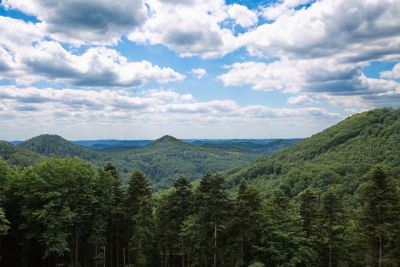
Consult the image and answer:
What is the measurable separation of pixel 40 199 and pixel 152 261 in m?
18.5

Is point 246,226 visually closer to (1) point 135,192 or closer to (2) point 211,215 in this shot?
(2) point 211,215

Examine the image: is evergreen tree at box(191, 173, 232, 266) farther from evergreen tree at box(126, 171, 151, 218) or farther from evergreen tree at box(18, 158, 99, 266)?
evergreen tree at box(18, 158, 99, 266)

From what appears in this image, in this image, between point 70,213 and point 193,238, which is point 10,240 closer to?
point 70,213

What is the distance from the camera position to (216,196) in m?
40.8

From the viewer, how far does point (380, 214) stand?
39.9 m

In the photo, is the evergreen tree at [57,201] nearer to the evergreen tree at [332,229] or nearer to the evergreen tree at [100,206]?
the evergreen tree at [100,206]

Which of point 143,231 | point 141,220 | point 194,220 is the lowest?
point 143,231

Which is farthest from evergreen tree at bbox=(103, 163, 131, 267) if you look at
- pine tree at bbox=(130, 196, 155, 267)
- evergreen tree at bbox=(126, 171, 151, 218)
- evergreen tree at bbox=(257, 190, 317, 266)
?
evergreen tree at bbox=(257, 190, 317, 266)

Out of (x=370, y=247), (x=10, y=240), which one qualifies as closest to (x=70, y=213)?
(x=10, y=240)

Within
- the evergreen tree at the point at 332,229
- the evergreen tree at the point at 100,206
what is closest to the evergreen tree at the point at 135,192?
the evergreen tree at the point at 100,206

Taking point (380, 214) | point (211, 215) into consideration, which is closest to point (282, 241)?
point (211, 215)

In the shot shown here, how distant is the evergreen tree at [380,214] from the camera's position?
39.2 meters

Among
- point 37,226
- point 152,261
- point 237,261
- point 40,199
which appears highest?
point 40,199

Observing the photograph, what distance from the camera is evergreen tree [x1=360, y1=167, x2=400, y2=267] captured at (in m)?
39.2
